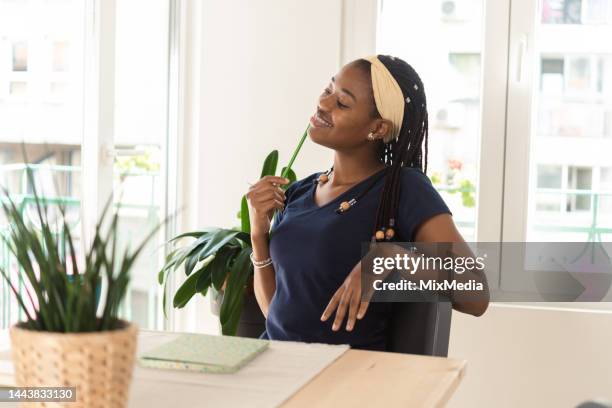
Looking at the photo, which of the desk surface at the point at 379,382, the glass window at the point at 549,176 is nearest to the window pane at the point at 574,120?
the glass window at the point at 549,176

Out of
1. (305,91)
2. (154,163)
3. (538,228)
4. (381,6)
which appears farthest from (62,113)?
(538,228)

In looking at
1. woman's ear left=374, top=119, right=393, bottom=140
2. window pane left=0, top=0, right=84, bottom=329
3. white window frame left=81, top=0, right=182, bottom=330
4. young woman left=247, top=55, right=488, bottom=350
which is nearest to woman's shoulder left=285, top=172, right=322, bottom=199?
young woman left=247, top=55, right=488, bottom=350

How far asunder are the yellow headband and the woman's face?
0.8 inches

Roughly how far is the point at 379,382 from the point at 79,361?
1.63 feet

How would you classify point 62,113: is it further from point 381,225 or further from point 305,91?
point 381,225

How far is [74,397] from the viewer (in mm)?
996

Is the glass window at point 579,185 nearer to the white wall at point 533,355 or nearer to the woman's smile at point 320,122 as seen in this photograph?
the white wall at point 533,355

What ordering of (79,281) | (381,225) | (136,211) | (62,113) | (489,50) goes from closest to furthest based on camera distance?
(79,281) < (381,225) < (62,113) < (489,50) < (136,211)

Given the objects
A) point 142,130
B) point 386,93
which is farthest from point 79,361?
point 142,130

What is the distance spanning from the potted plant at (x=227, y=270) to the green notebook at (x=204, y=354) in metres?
1.13

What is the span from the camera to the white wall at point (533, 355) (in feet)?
10.6

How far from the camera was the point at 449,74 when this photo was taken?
3.46 metres

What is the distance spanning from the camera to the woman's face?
2.03 m

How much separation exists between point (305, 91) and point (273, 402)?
2402 mm
